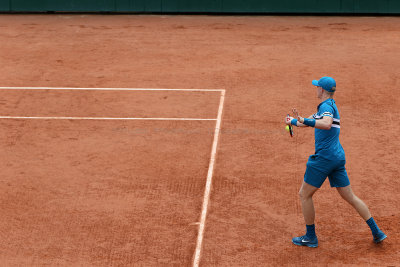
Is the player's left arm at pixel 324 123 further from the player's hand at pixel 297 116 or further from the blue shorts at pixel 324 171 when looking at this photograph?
the blue shorts at pixel 324 171

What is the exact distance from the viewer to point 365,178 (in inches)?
397

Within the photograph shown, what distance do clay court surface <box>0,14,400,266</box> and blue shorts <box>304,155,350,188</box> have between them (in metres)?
0.87

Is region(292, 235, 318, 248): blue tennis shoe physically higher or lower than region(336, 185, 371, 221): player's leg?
lower

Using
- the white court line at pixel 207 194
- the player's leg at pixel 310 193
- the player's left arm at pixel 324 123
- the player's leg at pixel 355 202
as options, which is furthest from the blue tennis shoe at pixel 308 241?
the player's left arm at pixel 324 123

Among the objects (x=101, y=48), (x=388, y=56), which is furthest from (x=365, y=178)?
(x=101, y=48)

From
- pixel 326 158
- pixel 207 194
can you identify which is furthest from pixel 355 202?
pixel 207 194

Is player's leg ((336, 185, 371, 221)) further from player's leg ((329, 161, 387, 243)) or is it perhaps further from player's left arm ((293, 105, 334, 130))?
player's left arm ((293, 105, 334, 130))

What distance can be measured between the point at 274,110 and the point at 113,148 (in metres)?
3.65

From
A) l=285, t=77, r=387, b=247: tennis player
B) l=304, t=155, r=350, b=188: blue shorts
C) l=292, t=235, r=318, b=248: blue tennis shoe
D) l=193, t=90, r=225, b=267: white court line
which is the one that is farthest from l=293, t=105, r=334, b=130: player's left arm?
l=193, t=90, r=225, b=267: white court line

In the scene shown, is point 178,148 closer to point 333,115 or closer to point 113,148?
point 113,148

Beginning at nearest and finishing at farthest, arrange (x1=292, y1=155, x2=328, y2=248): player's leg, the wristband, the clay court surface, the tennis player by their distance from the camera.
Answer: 1. the wristband
2. the tennis player
3. (x1=292, y1=155, x2=328, y2=248): player's leg
4. the clay court surface

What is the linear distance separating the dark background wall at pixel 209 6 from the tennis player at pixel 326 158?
14.6 meters

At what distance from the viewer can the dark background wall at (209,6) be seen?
21859 millimetres

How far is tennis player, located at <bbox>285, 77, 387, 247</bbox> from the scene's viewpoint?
7688mm
